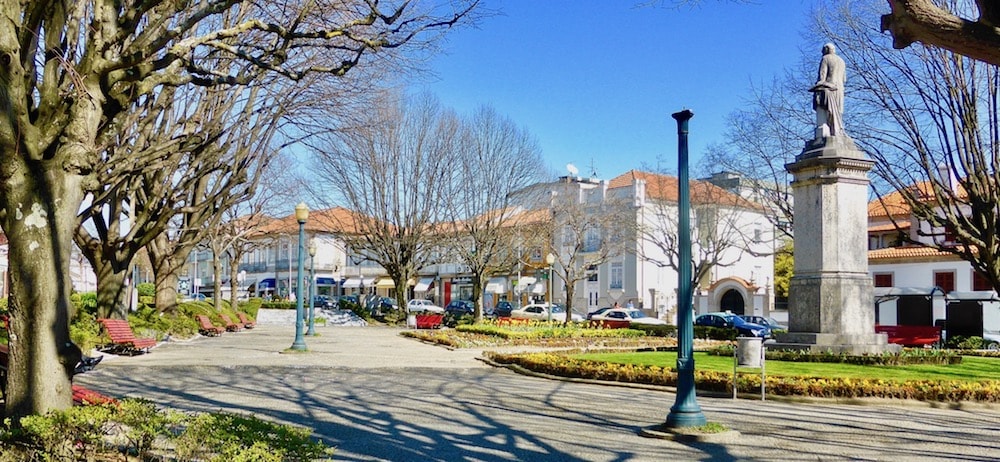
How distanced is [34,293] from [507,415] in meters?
6.05

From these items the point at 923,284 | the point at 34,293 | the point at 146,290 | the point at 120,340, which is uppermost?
the point at 923,284

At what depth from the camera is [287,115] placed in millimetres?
20734

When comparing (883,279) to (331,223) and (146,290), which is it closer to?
(331,223)

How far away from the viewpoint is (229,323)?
3612 cm

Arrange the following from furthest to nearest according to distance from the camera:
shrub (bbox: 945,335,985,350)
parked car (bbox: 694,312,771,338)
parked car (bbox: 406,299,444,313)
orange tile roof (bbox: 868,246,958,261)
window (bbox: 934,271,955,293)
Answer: parked car (bbox: 406,299,444,313), orange tile roof (bbox: 868,246,958,261), window (bbox: 934,271,955,293), parked car (bbox: 694,312,771,338), shrub (bbox: 945,335,985,350)

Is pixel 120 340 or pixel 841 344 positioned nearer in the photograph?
pixel 841 344

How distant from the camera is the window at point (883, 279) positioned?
49.5 m

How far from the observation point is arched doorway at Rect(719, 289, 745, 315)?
54531mm

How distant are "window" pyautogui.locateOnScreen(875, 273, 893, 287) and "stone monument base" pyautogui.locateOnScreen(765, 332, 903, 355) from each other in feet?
109

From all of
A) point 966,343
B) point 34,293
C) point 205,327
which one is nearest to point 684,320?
point 34,293

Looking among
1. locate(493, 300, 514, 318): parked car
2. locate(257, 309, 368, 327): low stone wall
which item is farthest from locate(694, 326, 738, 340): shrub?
locate(493, 300, 514, 318): parked car

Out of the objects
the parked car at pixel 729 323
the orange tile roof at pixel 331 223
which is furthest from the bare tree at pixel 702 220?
the orange tile roof at pixel 331 223

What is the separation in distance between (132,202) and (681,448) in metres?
20.4

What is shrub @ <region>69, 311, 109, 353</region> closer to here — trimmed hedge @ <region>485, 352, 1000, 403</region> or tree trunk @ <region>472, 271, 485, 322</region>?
trimmed hedge @ <region>485, 352, 1000, 403</region>
